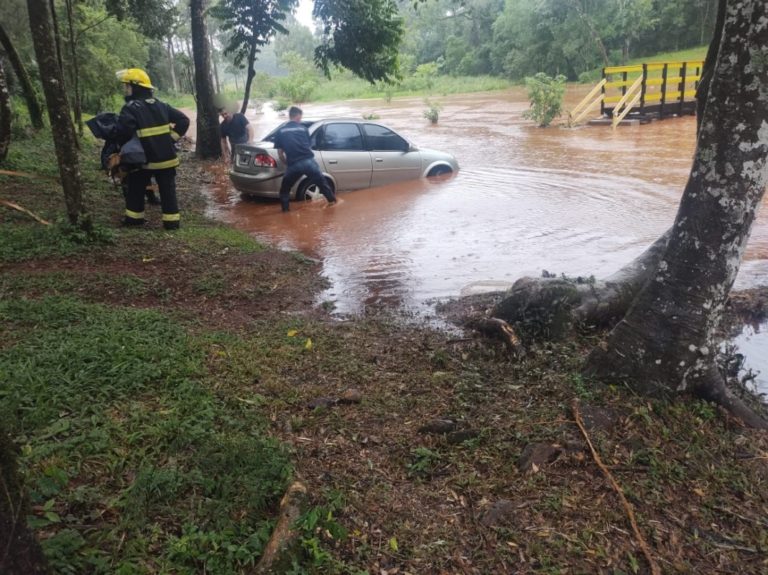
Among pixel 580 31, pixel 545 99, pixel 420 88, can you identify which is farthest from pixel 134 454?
pixel 420 88

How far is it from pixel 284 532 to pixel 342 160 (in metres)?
8.82

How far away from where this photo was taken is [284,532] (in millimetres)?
2469

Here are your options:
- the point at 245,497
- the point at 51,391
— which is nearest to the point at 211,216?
the point at 51,391

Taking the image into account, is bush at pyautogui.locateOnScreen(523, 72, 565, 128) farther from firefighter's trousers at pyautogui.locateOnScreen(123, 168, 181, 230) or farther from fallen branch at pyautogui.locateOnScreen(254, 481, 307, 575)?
fallen branch at pyautogui.locateOnScreen(254, 481, 307, 575)

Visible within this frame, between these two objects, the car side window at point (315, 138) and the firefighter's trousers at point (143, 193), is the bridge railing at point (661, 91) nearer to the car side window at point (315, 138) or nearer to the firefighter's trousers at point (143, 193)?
the car side window at point (315, 138)

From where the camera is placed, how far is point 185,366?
3.80m

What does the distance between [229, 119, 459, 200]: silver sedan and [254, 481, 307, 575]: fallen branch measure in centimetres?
785

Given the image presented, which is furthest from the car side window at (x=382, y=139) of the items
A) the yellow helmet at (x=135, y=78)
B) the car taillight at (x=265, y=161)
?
the yellow helmet at (x=135, y=78)

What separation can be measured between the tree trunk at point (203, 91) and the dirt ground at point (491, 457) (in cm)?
1037

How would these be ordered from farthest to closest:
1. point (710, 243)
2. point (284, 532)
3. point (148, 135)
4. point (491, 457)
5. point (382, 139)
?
point (382, 139) → point (148, 135) → point (710, 243) → point (491, 457) → point (284, 532)

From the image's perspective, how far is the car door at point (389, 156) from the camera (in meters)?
11.1

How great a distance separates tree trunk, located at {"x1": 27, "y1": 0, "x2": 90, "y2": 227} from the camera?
5.64 metres

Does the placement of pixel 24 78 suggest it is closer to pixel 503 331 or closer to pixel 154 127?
pixel 154 127

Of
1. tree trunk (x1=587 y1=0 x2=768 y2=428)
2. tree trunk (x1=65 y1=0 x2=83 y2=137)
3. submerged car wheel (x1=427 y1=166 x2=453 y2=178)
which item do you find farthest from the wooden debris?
tree trunk (x1=65 y1=0 x2=83 y2=137)
